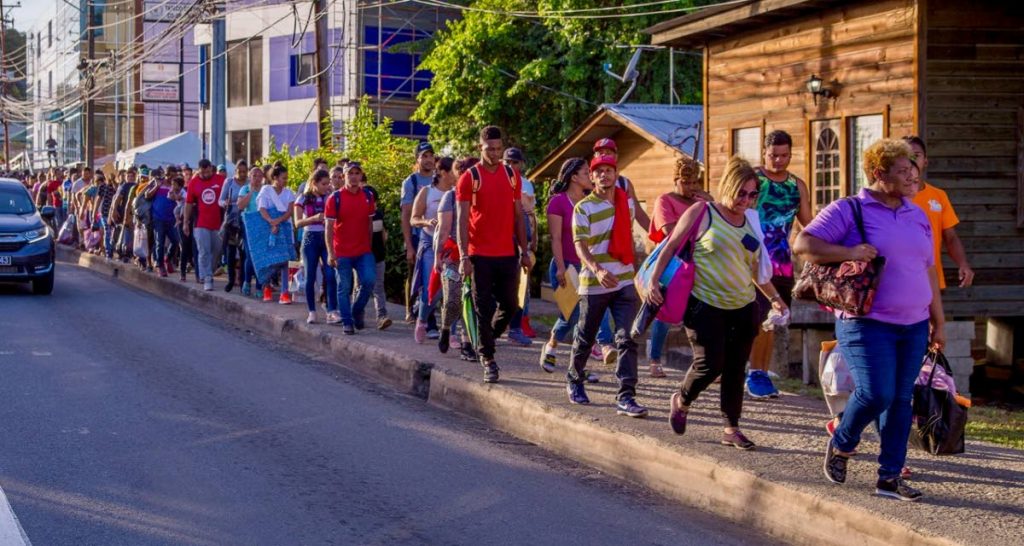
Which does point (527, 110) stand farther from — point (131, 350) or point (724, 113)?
point (131, 350)

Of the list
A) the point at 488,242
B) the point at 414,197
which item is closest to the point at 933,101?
the point at 414,197

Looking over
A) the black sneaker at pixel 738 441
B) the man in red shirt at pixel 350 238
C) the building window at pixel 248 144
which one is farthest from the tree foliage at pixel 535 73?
the black sneaker at pixel 738 441

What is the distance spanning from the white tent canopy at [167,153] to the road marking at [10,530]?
33.1 metres

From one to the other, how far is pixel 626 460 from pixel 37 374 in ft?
19.5

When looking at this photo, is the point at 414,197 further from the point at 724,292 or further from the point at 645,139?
the point at 645,139

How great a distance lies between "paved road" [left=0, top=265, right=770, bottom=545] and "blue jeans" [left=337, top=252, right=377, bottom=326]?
137cm

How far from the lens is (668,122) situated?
23828mm

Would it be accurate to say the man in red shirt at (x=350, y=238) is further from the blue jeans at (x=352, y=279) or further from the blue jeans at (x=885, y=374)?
the blue jeans at (x=885, y=374)

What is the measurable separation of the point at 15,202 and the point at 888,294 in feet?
55.8

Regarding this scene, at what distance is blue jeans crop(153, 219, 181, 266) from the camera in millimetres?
21609

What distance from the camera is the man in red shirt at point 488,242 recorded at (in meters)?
10.0

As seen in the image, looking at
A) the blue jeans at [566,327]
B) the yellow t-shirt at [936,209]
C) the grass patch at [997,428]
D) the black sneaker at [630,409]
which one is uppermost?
the yellow t-shirt at [936,209]

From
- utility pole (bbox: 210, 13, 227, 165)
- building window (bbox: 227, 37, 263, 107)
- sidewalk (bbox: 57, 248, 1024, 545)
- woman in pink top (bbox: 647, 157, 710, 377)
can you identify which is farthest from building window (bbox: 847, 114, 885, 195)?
utility pole (bbox: 210, 13, 227, 165)

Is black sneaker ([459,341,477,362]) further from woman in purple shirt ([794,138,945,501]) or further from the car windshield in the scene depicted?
the car windshield
